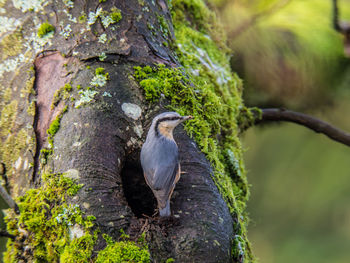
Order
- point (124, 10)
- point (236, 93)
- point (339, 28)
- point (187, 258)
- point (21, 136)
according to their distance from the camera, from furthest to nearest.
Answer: point (339, 28), point (236, 93), point (124, 10), point (21, 136), point (187, 258)

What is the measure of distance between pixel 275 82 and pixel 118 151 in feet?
5.28

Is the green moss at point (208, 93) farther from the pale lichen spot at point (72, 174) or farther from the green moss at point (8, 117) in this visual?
the green moss at point (8, 117)

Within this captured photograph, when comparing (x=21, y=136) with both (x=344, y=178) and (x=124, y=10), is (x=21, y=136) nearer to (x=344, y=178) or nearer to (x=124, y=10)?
(x=124, y=10)

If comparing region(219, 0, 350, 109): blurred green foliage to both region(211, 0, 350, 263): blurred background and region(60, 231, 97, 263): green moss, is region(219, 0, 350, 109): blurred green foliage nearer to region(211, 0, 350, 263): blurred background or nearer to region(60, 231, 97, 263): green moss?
region(211, 0, 350, 263): blurred background

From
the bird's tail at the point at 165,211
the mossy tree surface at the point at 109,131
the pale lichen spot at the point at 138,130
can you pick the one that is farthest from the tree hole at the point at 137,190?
the bird's tail at the point at 165,211

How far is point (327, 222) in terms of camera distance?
4094 mm

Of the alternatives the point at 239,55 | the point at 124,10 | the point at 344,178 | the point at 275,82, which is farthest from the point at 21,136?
the point at 344,178

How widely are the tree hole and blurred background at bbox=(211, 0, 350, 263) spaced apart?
3.89 feet

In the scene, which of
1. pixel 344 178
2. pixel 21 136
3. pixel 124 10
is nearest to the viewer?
pixel 21 136

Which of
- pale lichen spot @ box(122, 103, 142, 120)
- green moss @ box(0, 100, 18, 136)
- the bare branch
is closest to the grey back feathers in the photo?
pale lichen spot @ box(122, 103, 142, 120)

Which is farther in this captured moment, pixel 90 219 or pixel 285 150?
pixel 285 150

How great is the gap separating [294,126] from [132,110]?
8.11ft

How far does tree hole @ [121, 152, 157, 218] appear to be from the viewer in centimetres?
184

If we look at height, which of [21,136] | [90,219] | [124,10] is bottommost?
[90,219]
